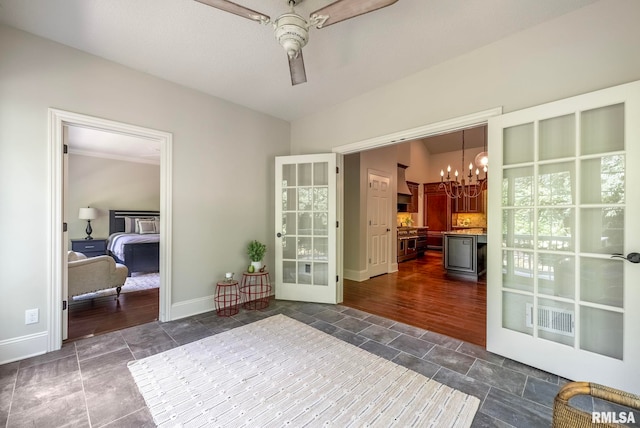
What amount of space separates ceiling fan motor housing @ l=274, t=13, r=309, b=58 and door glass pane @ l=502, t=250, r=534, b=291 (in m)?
2.42

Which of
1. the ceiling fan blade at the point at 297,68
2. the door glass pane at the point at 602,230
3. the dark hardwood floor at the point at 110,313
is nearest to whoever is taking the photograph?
the door glass pane at the point at 602,230

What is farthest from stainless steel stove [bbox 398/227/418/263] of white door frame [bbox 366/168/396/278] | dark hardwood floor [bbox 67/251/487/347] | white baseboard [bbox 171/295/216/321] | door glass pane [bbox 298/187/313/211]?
white baseboard [bbox 171/295/216/321]

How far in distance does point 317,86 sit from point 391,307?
308 centimetres

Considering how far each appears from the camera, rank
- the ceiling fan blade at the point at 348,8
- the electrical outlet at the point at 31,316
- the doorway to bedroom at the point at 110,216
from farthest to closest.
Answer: the doorway to bedroom at the point at 110,216, the electrical outlet at the point at 31,316, the ceiling fan blade at the point at 348,8

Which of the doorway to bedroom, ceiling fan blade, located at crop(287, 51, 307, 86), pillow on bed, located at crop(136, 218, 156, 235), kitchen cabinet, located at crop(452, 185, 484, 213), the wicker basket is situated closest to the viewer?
the wicker basket

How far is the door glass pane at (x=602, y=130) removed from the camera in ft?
6.17

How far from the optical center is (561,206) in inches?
81.7

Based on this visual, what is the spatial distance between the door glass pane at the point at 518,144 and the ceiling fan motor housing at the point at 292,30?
1.92m

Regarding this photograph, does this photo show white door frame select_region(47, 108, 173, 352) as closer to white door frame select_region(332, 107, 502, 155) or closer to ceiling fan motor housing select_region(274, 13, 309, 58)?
ceiling fan motor housing select_region(274, 13, 309, 58)

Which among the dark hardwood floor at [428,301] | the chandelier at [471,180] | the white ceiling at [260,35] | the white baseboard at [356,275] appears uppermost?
the white ceiling at [260,35]

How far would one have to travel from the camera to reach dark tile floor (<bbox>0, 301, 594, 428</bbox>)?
1.64 m

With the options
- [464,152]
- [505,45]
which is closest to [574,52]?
[505,45]

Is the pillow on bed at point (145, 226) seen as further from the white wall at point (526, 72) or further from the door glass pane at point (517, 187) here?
the door glass pane at point (517, 187)

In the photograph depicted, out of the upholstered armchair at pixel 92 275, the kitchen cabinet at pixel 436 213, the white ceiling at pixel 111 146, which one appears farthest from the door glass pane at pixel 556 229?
the kitchen cabinet at pixel 436 213
